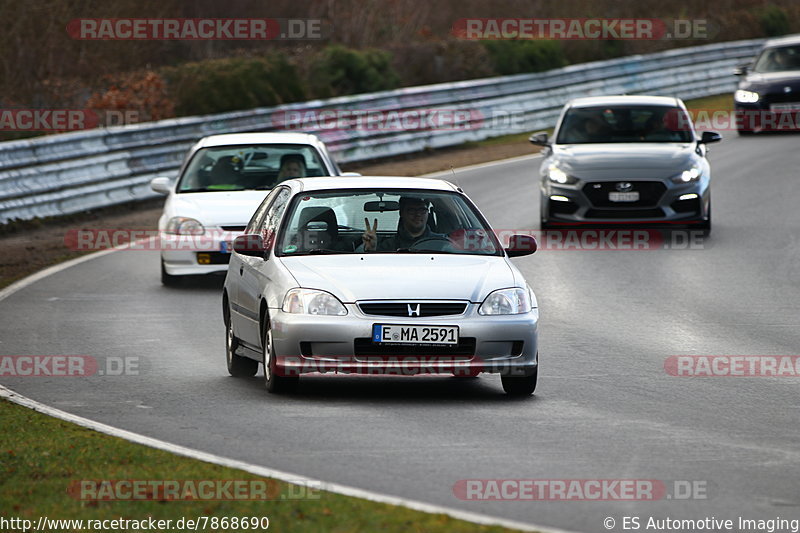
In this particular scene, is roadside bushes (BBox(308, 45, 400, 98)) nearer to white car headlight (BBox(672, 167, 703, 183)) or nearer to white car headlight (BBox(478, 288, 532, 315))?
white car headlight (BBox(672, 167, 703, 183))

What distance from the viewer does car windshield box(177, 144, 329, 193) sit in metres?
17.2

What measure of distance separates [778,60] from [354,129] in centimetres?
914

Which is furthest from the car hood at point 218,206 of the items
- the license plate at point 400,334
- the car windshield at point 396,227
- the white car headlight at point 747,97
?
the white car headlight at point 747,97

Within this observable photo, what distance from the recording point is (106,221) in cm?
2312

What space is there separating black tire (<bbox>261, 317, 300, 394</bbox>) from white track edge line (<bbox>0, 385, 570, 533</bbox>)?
1320 millimetres

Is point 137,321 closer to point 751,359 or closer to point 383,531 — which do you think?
point 751,359

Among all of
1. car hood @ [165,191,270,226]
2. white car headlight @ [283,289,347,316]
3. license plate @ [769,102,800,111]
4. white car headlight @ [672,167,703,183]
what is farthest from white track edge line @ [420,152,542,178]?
white car headlight @ [283,289,347,316]

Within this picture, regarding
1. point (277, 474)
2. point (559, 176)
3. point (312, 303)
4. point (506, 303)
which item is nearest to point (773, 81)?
point (559, 176)

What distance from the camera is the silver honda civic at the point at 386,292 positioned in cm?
977

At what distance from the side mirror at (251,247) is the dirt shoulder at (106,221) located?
11.7 ft

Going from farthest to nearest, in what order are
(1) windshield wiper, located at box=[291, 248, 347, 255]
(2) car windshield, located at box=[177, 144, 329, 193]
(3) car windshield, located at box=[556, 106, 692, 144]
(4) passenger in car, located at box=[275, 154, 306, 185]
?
1. (3) car windshield, located at box=[556, 106, 692, 144]
2. (2) car windshield, located at box=[177, 144, 329, 193]
3. (4) passenger in car, located at box=[275, 154, 306, 185]
4. (1) windshield wiper, located at box=[291, 248, 347, 255]

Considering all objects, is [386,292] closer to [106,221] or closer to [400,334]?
[400,334]

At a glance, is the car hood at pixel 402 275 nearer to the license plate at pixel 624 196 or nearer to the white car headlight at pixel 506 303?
the white car headlight at pixel 506 303

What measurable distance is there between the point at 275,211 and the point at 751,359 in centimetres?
379
